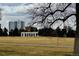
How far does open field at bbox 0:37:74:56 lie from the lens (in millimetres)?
4141

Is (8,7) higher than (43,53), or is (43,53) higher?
(8,7)

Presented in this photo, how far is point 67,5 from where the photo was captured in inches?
162

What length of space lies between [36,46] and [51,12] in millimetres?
481

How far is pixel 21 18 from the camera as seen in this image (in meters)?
4.13

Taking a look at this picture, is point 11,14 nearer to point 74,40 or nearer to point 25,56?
point 25,56

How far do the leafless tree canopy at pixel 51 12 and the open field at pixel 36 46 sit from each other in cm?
22

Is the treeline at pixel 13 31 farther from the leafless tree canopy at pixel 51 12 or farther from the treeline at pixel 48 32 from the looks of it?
the leafless tree canopy at pixel 51 12

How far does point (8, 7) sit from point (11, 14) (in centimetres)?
10

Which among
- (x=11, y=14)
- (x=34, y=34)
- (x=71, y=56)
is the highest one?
(x=11, y=14)

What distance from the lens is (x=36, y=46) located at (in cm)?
414

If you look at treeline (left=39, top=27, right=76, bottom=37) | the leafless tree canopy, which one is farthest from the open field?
the leafless tree canopy

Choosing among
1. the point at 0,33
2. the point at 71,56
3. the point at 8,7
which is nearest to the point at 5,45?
the point at 0,33

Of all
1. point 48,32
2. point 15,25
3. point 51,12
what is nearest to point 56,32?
point 48,32

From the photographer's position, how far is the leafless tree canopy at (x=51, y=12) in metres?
4.12
